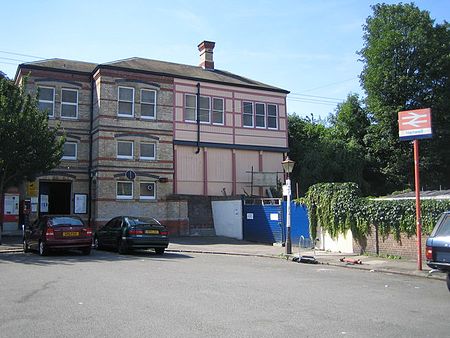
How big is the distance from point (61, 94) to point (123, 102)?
3617 millimetres

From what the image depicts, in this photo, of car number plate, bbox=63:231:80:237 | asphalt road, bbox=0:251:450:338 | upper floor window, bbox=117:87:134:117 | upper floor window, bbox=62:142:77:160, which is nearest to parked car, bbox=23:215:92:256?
car number plate, bbox=63:231:80:237

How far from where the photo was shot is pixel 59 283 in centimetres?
1125

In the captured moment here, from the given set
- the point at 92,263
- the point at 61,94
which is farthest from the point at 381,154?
the point at 92,263

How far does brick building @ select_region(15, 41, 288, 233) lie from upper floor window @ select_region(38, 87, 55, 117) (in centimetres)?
6

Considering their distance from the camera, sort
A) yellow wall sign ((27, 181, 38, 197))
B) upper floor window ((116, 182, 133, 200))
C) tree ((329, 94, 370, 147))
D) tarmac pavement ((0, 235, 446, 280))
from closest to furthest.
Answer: tarmac pavement ((0, 235, 446, 280)), yellow wall sign ((27, 181, 38, 197)), upper floor window ((116, 182, 133, 200)), tree ((329, 94, 370, 147))

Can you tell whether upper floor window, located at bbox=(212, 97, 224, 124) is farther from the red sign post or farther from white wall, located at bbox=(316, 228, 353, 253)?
the red sign post

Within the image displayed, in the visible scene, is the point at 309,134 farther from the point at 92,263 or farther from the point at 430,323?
the point at 430,323

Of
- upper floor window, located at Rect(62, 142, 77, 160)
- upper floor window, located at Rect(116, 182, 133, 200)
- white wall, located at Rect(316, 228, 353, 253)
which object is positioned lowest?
white wall, located at Rect(316, 228, 353, 253)

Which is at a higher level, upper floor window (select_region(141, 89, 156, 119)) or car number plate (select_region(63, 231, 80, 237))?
upper floor window (select_region(141, 89, 156, 119))

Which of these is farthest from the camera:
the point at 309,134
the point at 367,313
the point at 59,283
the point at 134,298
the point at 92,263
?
the point at 309,134

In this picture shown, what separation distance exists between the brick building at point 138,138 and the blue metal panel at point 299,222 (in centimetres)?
865

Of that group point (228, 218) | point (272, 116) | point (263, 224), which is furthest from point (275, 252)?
point (272, 116)

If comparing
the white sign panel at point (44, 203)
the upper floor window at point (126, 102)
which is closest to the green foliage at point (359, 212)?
the upper floor window at point (126, 102)

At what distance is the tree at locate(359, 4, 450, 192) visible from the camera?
3684cm
